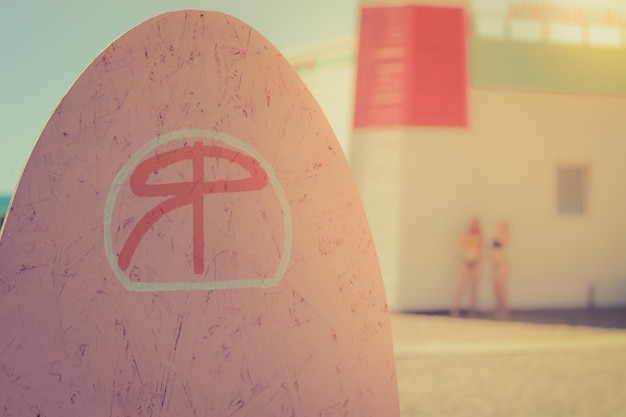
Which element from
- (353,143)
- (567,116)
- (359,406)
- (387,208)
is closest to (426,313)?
(387,208)

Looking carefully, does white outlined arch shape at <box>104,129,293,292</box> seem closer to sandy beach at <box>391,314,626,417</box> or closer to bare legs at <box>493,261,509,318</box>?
sandy beach at <box>391,314,626,417</box>

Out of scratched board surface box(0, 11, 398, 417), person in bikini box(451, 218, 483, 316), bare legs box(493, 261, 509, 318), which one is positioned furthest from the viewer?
bare legs box(493, 261, 509, 318)

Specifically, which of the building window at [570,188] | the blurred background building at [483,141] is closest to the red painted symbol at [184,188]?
the blurred background building at [483,141]

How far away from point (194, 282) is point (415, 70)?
8398 millimetres

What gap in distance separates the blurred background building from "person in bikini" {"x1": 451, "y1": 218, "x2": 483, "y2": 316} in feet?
0.78

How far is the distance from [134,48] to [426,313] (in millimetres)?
8531

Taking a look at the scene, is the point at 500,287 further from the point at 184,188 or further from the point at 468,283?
the point at 184,188

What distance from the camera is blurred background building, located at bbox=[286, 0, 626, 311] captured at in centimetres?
977

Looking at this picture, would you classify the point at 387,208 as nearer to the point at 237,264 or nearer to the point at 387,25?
the point at 387,25

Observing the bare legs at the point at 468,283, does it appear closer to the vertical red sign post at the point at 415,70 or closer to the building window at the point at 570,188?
the vertical red sign post at the point at 415,70

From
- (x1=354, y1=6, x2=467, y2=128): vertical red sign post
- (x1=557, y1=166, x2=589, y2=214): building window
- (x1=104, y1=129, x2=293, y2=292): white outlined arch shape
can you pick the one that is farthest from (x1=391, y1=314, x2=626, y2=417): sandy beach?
(x1=557, y1=166, x2=589, y2=214): building window

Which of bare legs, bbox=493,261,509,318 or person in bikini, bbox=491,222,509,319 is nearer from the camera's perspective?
person in bikini, bbox=491,222,509,319

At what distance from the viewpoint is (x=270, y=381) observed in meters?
1.98

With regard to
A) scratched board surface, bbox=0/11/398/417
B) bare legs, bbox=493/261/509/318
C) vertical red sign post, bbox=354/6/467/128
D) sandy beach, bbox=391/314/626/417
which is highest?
vertical red sign post, bbox=354/6/467/128
